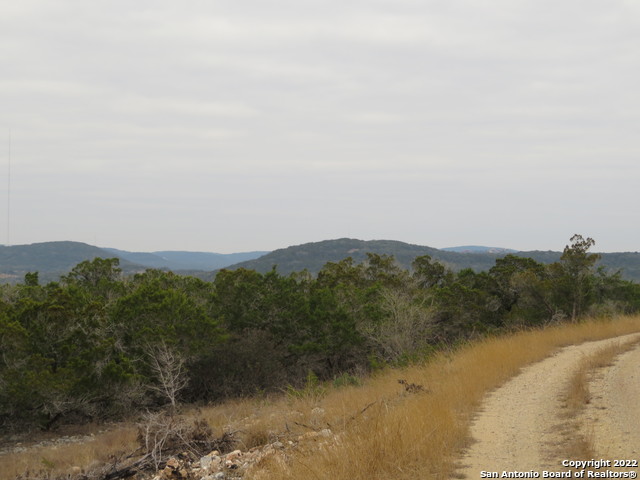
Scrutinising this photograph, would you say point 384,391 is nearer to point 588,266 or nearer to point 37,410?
point 37,410

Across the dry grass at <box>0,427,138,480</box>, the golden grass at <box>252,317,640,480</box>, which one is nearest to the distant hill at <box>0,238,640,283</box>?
the dry grass at <box>0,427,138,480</box>

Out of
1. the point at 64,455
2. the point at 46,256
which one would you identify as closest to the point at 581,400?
A: the point at 64,455

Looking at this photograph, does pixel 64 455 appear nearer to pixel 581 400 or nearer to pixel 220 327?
pixel 220 327

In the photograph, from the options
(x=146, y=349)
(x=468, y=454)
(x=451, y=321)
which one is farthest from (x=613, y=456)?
(x=451, y=321)

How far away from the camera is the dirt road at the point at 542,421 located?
582 cm

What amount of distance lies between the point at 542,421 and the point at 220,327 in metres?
22.6

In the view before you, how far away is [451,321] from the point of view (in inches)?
1142

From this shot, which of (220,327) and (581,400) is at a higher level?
(581,400)

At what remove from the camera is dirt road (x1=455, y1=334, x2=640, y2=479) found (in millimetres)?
5824

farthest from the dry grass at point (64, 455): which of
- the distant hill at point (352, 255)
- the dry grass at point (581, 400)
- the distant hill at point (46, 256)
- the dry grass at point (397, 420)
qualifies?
the distant hill at point (46, 256)

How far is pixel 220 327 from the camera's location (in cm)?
2831

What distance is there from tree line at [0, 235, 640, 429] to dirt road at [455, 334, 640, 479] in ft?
30.6

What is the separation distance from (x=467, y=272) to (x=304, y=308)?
37.1 ft

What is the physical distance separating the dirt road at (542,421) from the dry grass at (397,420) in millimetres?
272
